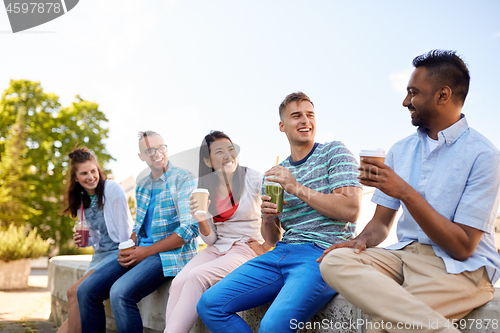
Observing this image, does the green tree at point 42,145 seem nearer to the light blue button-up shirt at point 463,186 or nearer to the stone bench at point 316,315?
the stone bench at point 316,315

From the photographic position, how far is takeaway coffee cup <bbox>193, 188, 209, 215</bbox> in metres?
3.06

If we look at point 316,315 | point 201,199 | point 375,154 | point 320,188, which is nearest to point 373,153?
point 375,154

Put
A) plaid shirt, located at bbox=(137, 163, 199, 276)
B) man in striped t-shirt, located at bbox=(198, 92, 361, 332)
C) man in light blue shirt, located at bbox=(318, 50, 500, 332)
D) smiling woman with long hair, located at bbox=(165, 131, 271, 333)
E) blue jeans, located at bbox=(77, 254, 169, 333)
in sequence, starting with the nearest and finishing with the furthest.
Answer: man in light blue shirt, located at bbox=(318, 50, 500, 332)
man in striped t-shirt, located at bbox=(198, 92, 361, 332)
smiling woman with long hair, located at bbox=(165, 131, 271, 333)
blue jeans, located at bbox=(77, 254, 169, 333)
plaid shirt, located at bbox=(137, 163, 199, 276)

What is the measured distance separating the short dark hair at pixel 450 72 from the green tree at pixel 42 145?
18.0 metres

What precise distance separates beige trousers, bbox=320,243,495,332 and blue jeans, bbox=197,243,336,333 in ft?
0.89

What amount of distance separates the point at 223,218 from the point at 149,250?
733 mm

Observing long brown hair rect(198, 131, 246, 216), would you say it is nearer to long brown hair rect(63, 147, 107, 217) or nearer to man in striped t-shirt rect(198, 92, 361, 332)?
man in striped t-shirt rect(198, 92, 361, 332)

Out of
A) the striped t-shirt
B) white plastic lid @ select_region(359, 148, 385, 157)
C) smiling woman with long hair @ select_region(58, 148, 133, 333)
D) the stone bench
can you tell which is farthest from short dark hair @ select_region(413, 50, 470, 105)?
smiling woman with long hair @ select_region(58, 148, 133, 333)

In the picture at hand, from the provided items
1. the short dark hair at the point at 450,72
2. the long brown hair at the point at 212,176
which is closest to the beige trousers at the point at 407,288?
the short dark hair at the point at 450,72

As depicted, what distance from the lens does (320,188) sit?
2.75 m

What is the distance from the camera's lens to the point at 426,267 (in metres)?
2.04

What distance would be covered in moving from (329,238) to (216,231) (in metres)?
1.10

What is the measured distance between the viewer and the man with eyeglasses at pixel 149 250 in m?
3.30

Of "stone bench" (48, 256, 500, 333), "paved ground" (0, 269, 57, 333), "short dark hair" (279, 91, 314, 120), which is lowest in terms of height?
"paved ground" (0, 269, 57, 333)
